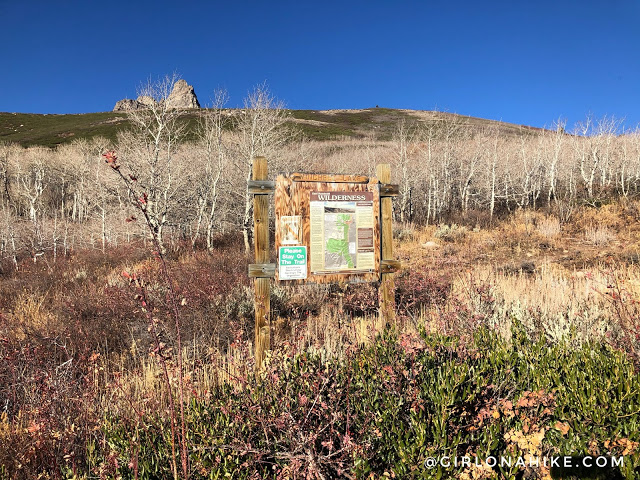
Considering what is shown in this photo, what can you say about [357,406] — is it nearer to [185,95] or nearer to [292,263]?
[292,263]

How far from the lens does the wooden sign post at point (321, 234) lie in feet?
12.5

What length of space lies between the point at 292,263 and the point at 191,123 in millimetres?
60701

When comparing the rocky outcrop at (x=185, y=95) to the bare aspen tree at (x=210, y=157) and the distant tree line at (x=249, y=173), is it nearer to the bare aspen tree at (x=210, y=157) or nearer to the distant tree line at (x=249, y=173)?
the distant tree line at (x=249, y=173)

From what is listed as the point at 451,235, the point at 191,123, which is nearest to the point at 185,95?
the point at 191,123

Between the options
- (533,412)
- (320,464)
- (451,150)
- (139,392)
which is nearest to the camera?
(320,464)

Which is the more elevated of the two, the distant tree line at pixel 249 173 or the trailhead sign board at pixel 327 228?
the distant tree line at pixel 249 173

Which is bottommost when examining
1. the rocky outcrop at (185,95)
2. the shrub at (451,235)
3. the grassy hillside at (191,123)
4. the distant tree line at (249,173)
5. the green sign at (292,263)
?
the green sign at (292,263)

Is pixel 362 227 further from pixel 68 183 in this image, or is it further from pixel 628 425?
pixel 68 183

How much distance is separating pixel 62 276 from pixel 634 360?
466 inches

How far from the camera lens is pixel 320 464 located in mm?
1918

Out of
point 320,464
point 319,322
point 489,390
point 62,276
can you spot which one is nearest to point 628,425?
point 489,390

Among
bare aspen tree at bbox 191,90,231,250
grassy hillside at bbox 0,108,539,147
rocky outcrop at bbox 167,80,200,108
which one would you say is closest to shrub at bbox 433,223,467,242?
bare aspen tree at bbox 191,90,231,250

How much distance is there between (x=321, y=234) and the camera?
157 inches

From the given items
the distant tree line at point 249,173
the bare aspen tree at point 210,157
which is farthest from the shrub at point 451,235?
the bare aspen tree at point 210,157
